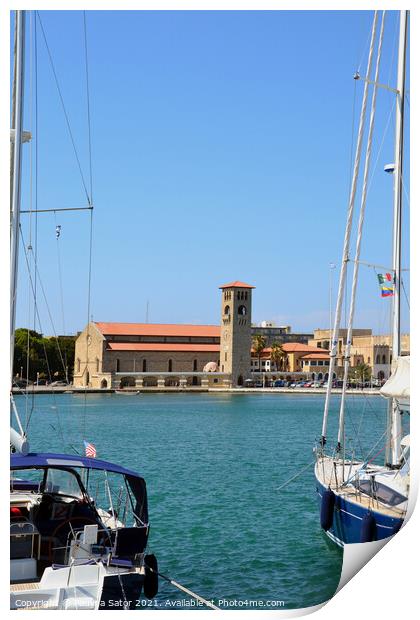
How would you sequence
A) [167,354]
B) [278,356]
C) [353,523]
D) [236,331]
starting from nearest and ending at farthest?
1. [353,523]
2. [236,331]
3. [167,354]
4. [278,356]

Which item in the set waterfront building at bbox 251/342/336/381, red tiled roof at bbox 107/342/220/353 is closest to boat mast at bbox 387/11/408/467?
red tiled roof at bbox 107/342/220/353

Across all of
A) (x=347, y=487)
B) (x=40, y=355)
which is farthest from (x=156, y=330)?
(x=347, y=487)

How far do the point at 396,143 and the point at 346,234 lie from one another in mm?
2266

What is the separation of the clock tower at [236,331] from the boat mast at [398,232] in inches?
3355

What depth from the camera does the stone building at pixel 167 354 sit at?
95688 millimetres

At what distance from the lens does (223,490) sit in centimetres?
2052

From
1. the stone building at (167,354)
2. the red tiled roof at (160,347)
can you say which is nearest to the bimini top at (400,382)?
the stone building at (167,354)

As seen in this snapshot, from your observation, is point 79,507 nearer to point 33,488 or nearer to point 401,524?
point 33,488

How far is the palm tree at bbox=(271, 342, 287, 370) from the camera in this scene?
112375mm

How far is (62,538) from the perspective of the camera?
30.3 ft

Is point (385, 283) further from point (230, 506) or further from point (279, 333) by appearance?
point (279, 333)

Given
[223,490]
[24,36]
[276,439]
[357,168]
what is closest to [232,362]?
[276,439]

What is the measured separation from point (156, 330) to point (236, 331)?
34.1 ft

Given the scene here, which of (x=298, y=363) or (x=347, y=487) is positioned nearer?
(x=347, y=487)
